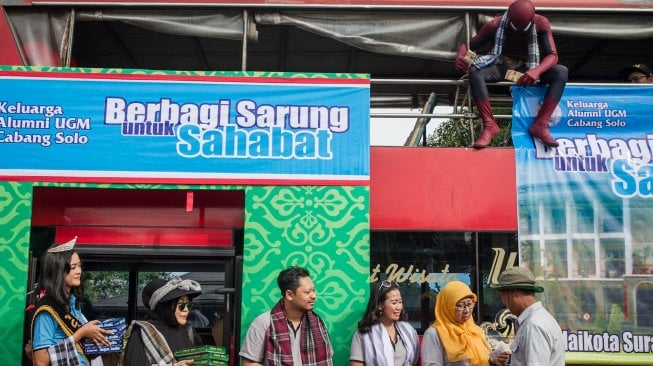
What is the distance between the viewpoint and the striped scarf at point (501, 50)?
6.29 m

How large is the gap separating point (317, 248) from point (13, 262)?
2.37m

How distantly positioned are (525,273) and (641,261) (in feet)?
7.79

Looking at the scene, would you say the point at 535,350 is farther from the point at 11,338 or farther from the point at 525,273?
the point at 11,338

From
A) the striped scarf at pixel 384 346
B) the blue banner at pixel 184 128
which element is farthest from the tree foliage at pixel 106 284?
the striped scarf at pixel 384 346

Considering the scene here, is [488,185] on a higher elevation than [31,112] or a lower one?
lower

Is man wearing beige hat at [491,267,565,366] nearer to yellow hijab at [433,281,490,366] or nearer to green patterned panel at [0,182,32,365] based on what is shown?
yellow hijab at [433,281,490,366]

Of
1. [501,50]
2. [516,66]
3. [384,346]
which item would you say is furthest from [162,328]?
[516,66]

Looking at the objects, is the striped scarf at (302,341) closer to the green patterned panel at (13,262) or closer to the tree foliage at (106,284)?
the tree foliage at (106,284)

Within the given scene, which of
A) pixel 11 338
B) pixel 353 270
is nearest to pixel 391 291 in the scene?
pixel 353 270

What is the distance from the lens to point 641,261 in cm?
595

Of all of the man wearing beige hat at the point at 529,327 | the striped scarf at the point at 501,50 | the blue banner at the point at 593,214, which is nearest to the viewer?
the man wearing beige hat at the point at 529,327

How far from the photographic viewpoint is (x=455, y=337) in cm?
482

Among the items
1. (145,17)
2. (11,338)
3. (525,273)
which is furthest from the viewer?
(145,17)

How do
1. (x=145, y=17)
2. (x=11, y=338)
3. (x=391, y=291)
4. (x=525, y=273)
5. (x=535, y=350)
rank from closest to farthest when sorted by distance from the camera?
(x=535, y=350) < (x=525, y=273) < (x=391, y=291) < (x=11, y=338) < (x=145, y=17)
